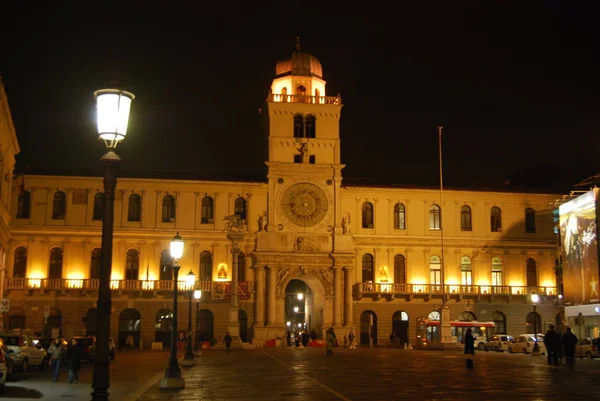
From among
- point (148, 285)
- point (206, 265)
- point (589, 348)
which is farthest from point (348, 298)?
point (589, 348)

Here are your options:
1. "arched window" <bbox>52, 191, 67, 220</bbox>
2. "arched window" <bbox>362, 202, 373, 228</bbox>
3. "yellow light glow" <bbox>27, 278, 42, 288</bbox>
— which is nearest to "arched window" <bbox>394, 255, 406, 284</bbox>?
"arched window" <bbox>362, 202, 373, 228</bbox>

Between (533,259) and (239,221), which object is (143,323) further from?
(533,259)

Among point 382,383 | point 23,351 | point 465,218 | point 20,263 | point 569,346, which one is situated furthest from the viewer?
point 465,218

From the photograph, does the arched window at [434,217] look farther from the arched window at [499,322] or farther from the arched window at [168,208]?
the arched window at [168,208]

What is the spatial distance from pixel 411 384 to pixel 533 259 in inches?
1891

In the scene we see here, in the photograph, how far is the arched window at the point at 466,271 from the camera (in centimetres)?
6694

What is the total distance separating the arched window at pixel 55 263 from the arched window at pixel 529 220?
128ft

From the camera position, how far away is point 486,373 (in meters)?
28.3

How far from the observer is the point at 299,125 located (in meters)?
66.4

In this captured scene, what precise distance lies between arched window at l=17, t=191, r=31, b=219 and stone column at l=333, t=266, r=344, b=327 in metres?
24.7

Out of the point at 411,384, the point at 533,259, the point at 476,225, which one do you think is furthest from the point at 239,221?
the point at 411,384

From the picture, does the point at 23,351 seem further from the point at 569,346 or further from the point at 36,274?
the point at 36,274

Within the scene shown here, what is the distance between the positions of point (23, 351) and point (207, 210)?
34142mm

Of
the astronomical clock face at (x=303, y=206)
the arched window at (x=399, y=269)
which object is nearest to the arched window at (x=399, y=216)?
the arched window at (x=399, y=269)
